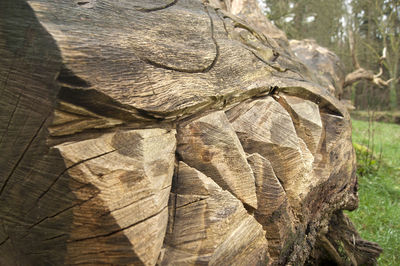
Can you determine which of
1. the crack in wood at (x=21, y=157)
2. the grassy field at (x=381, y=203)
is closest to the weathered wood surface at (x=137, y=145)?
the crack in wood at (x=21, y=157)

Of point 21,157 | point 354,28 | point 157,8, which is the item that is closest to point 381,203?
point 157,8

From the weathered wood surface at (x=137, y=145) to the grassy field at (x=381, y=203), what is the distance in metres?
1.82

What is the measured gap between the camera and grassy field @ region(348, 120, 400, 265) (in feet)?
10.3

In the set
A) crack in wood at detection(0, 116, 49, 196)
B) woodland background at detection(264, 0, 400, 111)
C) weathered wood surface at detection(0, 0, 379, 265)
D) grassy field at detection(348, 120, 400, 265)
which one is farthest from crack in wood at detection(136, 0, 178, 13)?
woodland background at detection(264, 0, 400, 111)

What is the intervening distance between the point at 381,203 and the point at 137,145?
3.80m

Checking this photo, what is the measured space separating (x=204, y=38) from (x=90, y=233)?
1080 mm

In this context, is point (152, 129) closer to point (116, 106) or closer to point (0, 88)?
point (116, 106)

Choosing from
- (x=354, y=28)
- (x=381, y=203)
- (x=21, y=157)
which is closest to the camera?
(x=21, y=157)

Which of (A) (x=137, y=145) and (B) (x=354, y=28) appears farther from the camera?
(B) (x=354, y=28)

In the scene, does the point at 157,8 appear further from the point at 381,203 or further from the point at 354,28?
the point at 354,28

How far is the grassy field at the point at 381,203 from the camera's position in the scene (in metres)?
3.14

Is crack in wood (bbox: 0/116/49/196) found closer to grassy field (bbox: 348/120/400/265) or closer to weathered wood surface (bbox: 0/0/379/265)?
weathered wood surface (bbox: 0/0/379/265)

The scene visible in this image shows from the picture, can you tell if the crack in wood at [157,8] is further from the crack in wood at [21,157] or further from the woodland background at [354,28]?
the woodland background at [354,28]

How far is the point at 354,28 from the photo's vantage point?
514 inches
